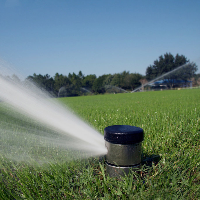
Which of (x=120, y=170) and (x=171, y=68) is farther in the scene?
(x=171, y=68)

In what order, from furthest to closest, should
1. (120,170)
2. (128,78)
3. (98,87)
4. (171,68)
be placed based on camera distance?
(171,68) < (128,78) < (98,87) < (120,170)

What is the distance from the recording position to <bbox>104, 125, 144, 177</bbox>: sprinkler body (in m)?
1.43

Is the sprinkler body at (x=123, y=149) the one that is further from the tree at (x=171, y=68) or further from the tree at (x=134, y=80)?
the tree at (x=171, y=68)

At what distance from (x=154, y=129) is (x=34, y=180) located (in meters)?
2.08

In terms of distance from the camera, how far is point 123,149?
1.47 metres

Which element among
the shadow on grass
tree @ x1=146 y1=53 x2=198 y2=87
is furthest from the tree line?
the shadow on grass

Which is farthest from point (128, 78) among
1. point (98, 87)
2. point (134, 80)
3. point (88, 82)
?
point (88, 82)

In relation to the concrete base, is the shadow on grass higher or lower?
lower

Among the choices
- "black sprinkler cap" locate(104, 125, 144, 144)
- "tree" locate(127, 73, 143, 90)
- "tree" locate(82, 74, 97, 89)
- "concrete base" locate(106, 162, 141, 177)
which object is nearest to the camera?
"black sprinkler cap" locate(104, 125, 144, 144)

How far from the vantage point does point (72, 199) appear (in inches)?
54.1

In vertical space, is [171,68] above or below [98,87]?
above

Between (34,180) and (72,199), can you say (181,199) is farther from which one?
(34,180)

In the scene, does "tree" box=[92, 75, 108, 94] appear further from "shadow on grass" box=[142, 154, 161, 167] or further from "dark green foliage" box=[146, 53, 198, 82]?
"shadow on grass" box=[142, 154, 161, 167]

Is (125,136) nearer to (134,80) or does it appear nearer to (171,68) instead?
(134,80)
